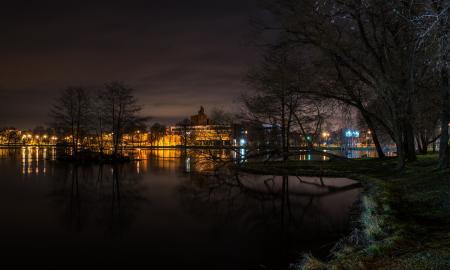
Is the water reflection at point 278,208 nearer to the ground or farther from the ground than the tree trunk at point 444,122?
nearer to the ground

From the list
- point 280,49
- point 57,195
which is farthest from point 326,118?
point 57,195

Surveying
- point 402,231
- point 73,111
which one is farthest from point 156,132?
point 402,231

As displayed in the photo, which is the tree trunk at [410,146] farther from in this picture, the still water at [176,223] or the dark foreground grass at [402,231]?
the dark foreground grass at [402,231]

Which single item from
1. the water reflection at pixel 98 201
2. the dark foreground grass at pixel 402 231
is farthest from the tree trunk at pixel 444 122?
the water reflection at pixel 98 201

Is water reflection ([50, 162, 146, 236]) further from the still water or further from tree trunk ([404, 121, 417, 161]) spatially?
tree trunk ([404, 121, 417, 161])

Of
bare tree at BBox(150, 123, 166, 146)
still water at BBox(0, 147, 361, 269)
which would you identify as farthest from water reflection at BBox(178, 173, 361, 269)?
bare tree at BBox(150, 123, 166, 146)

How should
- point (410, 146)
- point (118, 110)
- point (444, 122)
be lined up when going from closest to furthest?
1. point (444, 122)
2. point (410, 146)
3. point (118, 110)

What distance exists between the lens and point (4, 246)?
11414 millimetres

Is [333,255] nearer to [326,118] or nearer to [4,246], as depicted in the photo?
[4,246]

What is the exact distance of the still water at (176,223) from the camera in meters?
10.4

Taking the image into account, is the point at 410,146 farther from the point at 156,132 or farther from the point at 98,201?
the point at 156,132

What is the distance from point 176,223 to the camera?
14.8 metres

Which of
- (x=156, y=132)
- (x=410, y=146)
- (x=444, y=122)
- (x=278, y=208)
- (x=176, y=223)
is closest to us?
(x=176, y=223)

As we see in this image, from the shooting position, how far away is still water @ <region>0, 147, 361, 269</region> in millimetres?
10383
